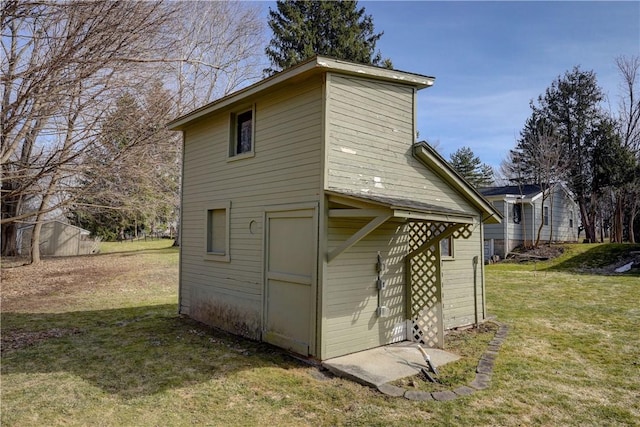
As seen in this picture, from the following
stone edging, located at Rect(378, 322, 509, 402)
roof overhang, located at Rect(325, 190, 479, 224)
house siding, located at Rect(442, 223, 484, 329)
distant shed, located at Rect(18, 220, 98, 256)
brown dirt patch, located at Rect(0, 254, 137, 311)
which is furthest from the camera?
distant shed, located at Rect(18, 220, 98, 256)

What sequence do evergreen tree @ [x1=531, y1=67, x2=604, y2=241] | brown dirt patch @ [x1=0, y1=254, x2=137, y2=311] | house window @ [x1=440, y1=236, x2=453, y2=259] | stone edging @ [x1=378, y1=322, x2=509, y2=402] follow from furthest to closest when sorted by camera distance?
1. evergreen tree @ [x1=531, y1=67, x2=604, y2=241]
2. brown dirt patch @ [x1=0, y1=254, x2=137, y2=311]
3. house window @ [x1=440, y1=236, x2=453, y2=259]
4. stone edging @ [x1=378, y1=322, x2=509, y2=402]

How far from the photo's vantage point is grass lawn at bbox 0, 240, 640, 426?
4.03 m

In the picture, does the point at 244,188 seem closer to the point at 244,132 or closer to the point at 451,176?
the point at 244,132

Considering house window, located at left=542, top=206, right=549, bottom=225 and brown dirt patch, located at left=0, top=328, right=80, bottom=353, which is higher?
house window, located at left=542, top=206, right=549, bottom=225

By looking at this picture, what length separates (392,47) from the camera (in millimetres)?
23078

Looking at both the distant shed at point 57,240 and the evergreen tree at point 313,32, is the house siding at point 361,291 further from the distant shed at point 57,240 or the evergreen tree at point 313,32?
the distant shed at point 57,240

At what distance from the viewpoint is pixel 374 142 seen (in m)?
6.34

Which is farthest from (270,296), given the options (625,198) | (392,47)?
(625,198)

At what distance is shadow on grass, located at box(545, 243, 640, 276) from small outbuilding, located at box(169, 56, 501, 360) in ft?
40.9

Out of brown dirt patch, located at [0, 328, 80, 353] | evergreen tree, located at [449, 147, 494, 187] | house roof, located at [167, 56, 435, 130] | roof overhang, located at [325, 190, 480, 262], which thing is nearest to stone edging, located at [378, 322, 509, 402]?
roof overhang, located at [325, 190, 480, 262]

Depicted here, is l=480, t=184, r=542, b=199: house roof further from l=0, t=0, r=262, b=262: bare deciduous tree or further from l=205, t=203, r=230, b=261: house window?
l=0, t=0, r=262, b=262: bare deciduous tree

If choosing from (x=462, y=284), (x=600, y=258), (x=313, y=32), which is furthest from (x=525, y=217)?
(x=462, y=284)

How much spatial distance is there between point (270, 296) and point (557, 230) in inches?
950

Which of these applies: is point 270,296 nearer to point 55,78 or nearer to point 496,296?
point 55,78
